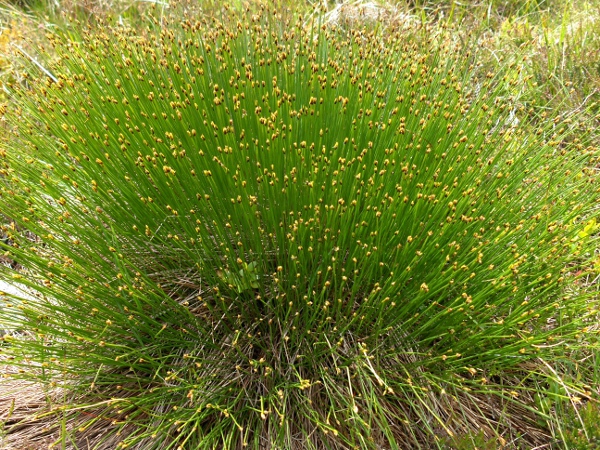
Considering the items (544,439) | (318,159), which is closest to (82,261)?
(318,159)

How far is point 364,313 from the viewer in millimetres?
2010

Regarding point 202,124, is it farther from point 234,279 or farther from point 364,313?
point 364,313

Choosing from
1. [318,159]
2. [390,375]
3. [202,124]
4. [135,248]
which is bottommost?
[390,375]

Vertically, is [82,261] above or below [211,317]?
above

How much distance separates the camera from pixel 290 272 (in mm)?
1851

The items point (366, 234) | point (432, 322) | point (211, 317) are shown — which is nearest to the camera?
point (432, 322)

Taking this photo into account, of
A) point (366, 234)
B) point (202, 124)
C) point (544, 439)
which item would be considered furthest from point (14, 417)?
point (544, 439)

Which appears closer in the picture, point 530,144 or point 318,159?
point 318,159

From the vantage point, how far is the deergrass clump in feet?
5.91

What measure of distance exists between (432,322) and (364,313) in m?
0.31

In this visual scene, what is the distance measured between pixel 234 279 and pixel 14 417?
1182mm

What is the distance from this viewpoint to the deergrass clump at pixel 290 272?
1803 millimetres

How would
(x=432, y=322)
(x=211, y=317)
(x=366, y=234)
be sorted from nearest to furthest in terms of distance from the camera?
1. (x=432, y=322)
2. (x=366, y=234)
3. (x=211, y=317)

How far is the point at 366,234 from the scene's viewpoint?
1949 mm
